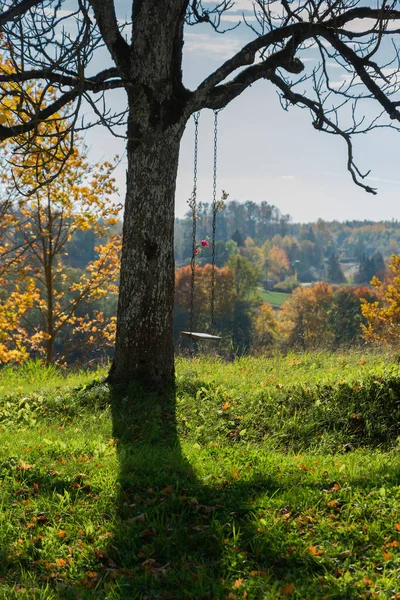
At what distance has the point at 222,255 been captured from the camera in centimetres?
8712

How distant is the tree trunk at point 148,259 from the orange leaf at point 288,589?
4.00 meters

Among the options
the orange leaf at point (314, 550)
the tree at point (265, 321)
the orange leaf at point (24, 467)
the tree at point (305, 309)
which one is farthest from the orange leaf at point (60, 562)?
the tree at point (265, 321)

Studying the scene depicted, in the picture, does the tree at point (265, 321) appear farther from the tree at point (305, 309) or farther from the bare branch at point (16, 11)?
the bare branch at point (16, 11)

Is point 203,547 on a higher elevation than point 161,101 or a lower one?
lower

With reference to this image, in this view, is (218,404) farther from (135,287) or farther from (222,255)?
(222,255)

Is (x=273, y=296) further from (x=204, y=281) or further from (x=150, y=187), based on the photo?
(x=150, y=187)

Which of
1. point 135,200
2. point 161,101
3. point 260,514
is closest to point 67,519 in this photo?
point 260,514

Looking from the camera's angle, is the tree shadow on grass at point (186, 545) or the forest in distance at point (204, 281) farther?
the forest in distance at point (204, 281)

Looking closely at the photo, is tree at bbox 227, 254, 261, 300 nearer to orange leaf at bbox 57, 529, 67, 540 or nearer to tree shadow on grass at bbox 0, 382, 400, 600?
tree shadow on grass at bbox 0, 382, 400, 600

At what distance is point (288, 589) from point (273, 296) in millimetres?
103855

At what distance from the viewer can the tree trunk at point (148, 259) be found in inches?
281

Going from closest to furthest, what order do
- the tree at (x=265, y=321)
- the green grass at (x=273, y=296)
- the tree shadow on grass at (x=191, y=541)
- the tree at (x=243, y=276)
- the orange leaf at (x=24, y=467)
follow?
the tree shadow on grass at (x=191, y=541) → the orange leaf at (x=24, y=467) → the tree at (x=265, y=321) → the tree at (x=243, y=276) → the green grass at (x=273, y=296)

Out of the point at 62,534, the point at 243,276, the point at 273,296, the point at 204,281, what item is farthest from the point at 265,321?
the point at 62,534

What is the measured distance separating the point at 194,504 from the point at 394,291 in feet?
60.9
